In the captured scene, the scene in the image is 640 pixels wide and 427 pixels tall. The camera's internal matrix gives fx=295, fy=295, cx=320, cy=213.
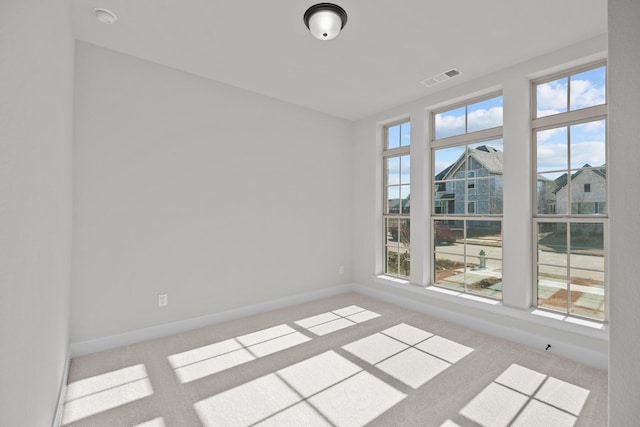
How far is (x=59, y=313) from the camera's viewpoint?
1.94 m

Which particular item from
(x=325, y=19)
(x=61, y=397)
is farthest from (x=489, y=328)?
(x=61, y=397)

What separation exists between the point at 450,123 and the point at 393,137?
0.94 meters

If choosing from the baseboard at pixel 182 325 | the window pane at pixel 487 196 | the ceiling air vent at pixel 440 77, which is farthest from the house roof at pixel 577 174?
the baseboard at pixel 182 325

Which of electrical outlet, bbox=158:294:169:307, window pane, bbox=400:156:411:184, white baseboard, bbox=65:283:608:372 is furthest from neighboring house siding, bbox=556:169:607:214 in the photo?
electrical outlet, bbox=158:294:169:307

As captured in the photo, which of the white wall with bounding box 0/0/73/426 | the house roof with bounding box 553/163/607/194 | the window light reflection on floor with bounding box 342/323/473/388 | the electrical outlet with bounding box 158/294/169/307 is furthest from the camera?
the electrical outlet with bounding box 158/294/169/307

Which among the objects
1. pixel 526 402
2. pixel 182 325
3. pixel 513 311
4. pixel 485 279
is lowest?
pixel 526 402

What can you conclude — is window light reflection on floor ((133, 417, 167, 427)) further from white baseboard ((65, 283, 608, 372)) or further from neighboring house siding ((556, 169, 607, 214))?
neighboring house siding ((556, 169, 607, 214))

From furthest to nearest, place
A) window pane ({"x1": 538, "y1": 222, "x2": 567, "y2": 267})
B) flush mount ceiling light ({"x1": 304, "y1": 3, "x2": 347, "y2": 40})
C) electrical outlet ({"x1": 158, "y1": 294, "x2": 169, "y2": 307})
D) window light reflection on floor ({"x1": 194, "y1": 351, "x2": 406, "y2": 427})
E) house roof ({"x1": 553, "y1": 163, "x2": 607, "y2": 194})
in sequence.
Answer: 1. electrical outlet ({"x1": 158, "y1": 294, "x2": 169, "y2": 307})
2. window pane ({"x1": 538, "y1": 222, "x2": 567, "y2": 267})
3. house roof ({"x1": 553, "y1": 163, "x2": 607, "y2": 194})
4. flush mount ceiling light ({"x1": 304, "y1": 3, "x2": 347, "y2": 40})
5. window light reflection on floor ({"x1": 194, "y1": 351, "x2": 406, "y2": 427})

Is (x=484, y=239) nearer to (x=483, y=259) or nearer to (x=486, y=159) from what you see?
(x=483, y=259)

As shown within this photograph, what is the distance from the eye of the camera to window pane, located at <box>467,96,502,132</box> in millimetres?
3377

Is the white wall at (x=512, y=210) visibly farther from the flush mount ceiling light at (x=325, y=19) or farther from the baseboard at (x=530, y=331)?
the flush mount ceiling light at (x=325, y=19)

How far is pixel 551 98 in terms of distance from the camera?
296 centimetres

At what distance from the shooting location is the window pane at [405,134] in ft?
14.2

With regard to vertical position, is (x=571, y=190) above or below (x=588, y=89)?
below
